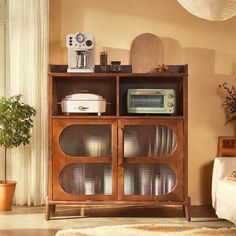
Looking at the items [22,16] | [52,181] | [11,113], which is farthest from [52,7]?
[52,181]

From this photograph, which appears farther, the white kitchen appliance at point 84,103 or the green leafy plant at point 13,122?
the green leafy plant at point 13,122

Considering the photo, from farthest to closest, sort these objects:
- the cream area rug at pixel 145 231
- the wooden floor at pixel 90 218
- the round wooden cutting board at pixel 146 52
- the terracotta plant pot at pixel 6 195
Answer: the round wooden cutting board at pixel 146 52 → the terracotta plant pot at pixel 6 195 → the wooden floor at pixel 90 218 → the cream area rug at pixel 145 231

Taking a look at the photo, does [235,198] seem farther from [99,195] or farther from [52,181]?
[52,181]

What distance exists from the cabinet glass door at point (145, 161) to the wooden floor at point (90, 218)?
0.84 feet

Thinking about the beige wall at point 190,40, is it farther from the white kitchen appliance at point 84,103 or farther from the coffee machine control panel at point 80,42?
the white kitchen appliance at point 84,103

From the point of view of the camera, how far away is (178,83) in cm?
546

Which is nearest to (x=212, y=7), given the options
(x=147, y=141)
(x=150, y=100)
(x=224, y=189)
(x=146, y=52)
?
(x=150, y=100)

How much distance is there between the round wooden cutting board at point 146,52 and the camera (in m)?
Answer: 5.71

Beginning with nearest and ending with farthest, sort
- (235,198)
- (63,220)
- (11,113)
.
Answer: (235,198)
(63,220)
(11,113)

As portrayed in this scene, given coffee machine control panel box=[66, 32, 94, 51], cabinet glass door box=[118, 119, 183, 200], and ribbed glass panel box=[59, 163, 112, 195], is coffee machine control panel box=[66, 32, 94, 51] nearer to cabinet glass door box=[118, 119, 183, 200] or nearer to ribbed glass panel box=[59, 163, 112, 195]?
cabinet glass door box=[118, 119, 183, 200]

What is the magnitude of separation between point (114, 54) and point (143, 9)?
1.79 ft

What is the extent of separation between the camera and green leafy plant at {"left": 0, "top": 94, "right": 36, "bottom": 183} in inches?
214

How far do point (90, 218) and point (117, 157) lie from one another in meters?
0.60

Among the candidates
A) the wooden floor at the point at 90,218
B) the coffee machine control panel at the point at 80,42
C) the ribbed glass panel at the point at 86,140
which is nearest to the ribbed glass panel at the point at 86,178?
the ribbed glass panel at the point at 86,140
